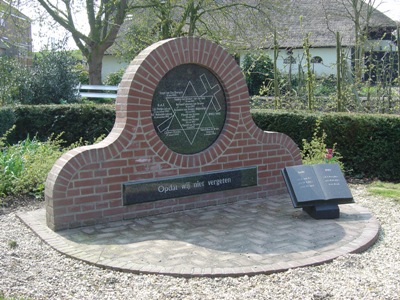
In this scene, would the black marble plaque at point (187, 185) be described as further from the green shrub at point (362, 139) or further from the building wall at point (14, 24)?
the building wall at point (14, 24)

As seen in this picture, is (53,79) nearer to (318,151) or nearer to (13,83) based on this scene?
(13,83)

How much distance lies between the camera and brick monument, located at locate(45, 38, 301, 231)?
5.70 metres

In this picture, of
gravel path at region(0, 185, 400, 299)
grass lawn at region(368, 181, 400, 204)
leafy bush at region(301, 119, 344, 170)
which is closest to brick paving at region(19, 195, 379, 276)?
gravel path at region(0, 185, 400, 299)

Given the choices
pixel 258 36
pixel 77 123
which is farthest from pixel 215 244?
pixel 258 36

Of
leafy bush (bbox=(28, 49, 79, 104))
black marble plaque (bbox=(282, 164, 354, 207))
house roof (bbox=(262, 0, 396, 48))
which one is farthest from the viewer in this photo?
house roof (bbox=(262, 0, 396, 48))

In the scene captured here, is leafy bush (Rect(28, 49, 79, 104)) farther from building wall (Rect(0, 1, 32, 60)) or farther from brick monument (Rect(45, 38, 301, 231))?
brick monument (Rect(45, 38, 301, 231))

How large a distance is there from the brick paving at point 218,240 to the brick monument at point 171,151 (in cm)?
25

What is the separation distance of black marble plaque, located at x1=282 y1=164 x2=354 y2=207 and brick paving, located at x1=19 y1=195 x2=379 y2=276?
0.25m

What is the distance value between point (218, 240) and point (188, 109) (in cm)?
201

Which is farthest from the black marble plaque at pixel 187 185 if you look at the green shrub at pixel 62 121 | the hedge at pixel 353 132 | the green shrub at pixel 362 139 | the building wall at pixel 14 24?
the building wall at pixel 14 24

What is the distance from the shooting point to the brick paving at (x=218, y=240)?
4.48 metres

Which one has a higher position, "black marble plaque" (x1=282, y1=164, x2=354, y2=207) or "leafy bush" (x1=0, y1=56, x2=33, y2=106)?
"leafy bush" (x1=0, y1=56, x2=33, y2=106)

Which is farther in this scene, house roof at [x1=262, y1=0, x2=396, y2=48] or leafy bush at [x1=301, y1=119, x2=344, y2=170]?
house roof at [x1=262, y1=0, x2=396, y2=48]

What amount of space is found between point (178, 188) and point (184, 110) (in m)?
1.03
